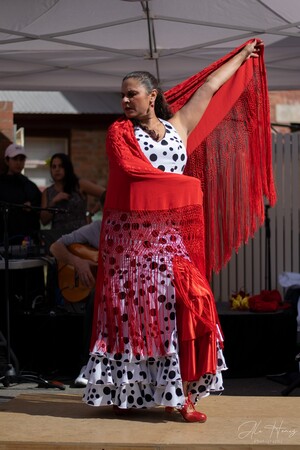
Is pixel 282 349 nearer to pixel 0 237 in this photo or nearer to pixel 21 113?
pixel 0 237

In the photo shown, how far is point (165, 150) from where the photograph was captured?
448 centimetres

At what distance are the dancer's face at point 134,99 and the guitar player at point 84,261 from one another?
2454mm

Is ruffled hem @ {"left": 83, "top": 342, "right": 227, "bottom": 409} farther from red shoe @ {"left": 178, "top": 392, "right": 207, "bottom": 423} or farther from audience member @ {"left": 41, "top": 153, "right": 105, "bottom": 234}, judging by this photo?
audience member @ {"left": 41, "top": 153, "right": 105, "bottom": 234}

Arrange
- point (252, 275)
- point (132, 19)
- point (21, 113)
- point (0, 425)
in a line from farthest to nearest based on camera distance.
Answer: point (21, 113)
point (252, 275)
point (132, 19)
point (0, 425)

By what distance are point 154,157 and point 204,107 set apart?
0.48 metres

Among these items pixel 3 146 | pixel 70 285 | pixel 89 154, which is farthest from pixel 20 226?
pixel 89 154

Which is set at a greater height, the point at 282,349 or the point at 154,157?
the point at 154,157

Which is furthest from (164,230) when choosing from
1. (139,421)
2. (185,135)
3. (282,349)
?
(282,349)

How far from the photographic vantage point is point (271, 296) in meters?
7.82

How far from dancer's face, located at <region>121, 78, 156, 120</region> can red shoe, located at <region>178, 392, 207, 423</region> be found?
1285 millimetres

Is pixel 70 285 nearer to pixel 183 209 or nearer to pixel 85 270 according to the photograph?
pixel 85 270

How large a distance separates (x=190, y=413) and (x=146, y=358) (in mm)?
308

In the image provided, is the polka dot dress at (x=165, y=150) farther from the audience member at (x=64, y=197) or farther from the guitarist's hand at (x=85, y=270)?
the audience member at (x=64, y=197)

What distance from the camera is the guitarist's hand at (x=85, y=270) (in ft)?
22.6
